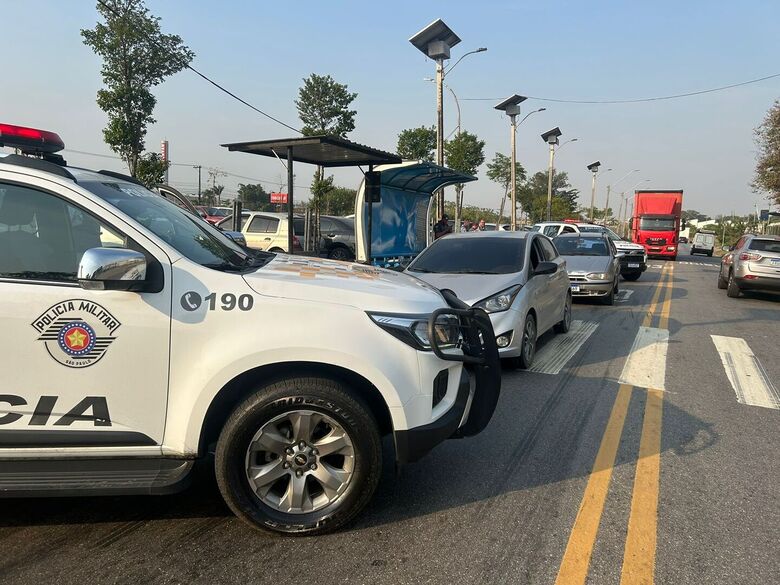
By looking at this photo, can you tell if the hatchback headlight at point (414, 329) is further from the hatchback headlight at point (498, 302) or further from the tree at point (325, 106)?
the tree at point (325, 106)

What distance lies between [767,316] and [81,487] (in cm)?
1201

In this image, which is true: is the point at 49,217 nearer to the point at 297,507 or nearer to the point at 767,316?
the point at 297,507

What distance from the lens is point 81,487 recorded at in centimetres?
271

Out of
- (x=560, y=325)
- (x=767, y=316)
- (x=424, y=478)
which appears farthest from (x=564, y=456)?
(x=767, y=316)

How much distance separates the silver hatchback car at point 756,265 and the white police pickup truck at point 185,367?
1196 centimetres

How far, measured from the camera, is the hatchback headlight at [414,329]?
2.90m

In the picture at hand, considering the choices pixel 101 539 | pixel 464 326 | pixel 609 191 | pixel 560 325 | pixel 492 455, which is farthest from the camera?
pixel 609 191

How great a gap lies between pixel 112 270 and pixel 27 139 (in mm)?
1736

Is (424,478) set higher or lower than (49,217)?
lower

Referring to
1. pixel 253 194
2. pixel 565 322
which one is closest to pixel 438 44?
pixel 565 322

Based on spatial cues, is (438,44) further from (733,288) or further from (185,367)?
(185,367)

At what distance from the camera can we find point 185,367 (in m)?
2.76

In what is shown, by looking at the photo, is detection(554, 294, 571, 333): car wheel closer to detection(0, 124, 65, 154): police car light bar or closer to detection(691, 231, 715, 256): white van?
detection(0, 124, 65, 154): police car light bar

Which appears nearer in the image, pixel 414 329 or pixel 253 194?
pixel 414 329
